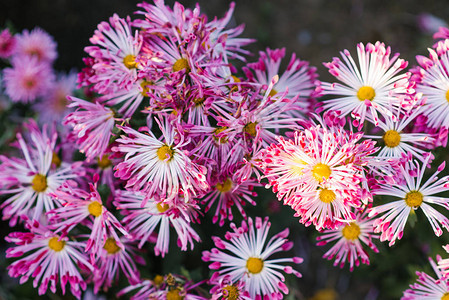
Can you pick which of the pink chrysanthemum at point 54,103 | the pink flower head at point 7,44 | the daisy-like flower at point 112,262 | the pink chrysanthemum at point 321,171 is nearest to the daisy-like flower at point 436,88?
the pink chrysanthemum at point 321,171

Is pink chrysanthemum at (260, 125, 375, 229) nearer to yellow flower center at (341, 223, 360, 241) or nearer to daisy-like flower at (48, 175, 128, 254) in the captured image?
yellow flower center at (341, 223, 360, 241)

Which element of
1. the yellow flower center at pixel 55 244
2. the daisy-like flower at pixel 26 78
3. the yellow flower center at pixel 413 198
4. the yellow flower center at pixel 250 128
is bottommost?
the yellow flower center at pixel 55 244

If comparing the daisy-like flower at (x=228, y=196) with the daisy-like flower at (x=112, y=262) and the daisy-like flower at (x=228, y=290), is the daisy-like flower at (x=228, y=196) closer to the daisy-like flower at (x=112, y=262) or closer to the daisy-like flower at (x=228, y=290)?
the daisy-like flower at (x=228, y=290)

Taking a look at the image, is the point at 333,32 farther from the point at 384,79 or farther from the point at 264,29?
the point at 384,79

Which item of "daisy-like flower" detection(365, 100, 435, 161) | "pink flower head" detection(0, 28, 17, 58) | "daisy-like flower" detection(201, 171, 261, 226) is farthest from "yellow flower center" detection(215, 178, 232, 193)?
"pink flower head" detection(0, 28, 17, 58)

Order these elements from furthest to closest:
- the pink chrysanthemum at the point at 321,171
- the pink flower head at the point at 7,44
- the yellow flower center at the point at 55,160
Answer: the pink flower head at the point at 7,44 → the yellow flower center at the point at 55,160 → the pink chrysanthemum at the point at 321,171

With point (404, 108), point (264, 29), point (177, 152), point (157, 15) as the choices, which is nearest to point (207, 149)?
point (177, 152)

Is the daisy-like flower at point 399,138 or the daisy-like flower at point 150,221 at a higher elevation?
the daisy-like flower at point 399,138
